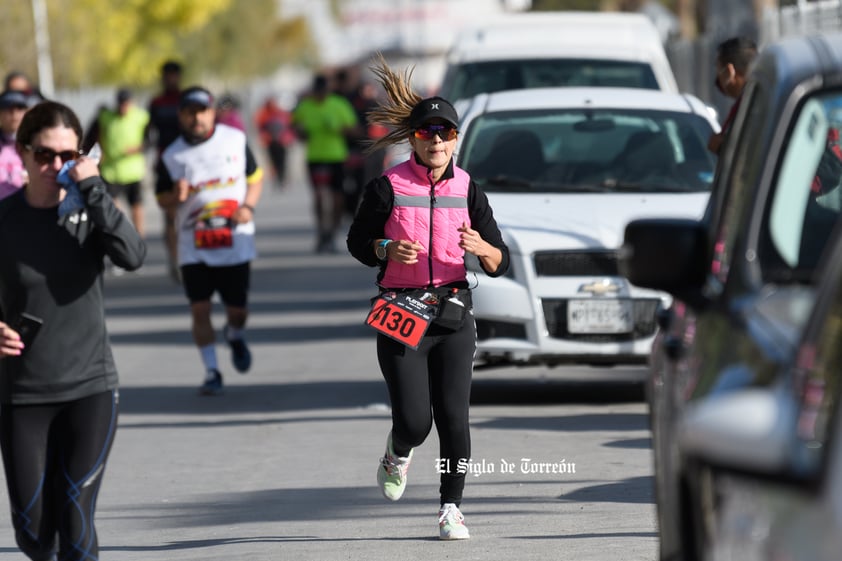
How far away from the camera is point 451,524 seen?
7.54m

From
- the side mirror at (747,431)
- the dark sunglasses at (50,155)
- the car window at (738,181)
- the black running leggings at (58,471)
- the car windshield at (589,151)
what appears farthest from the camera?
the car windshield at (589,151)

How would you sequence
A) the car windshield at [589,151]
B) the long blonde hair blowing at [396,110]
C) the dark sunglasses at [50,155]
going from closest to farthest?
the dark sunglasses at [50,155] → the long blonde hair blowing at [396,110] → the car windshield at [589,151]

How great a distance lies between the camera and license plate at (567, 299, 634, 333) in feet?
34.7

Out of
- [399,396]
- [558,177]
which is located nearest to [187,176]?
[558,177]

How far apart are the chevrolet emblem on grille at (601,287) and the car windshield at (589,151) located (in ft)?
3.43

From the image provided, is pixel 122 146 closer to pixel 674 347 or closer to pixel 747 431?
pixel 674 347

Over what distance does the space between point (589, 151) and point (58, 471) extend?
6.41 m

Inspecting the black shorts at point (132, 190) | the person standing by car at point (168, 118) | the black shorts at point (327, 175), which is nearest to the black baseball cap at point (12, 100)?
the person standing by car at point (168, 118)

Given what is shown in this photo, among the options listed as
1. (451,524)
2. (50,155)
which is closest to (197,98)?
(451,524)

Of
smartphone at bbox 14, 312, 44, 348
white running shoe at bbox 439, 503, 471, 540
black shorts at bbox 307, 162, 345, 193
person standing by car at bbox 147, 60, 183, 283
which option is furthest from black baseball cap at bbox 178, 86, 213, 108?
black shorts at bbox 307, 162, 345, 193

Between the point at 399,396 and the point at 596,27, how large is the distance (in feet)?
28.9

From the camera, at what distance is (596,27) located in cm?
1584

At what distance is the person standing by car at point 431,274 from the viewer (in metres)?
7.54

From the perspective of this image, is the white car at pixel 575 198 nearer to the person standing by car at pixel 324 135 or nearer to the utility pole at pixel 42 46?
the person standing by car at pixel 324 135
